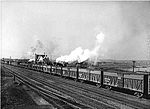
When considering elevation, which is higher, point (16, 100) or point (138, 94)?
point (138, 94)

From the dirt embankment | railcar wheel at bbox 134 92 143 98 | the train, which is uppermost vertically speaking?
the train

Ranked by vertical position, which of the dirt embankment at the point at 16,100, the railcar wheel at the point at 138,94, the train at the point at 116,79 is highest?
the train at the point at 116,79

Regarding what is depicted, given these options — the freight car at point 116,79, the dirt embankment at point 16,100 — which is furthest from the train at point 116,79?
the dirt embankment at point 16,100

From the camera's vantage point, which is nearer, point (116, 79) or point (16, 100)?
point (16, 100)

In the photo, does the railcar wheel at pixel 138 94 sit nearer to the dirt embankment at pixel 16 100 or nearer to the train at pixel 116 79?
the train at pixel 116 79

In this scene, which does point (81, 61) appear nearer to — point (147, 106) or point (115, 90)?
point (115, 90)

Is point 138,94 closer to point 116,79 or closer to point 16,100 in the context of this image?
point 116,79

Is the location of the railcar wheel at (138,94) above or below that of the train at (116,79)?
below

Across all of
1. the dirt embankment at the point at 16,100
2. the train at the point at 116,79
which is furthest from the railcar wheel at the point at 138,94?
the dirt embankment at the point at 16,100

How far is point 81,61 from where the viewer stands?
40156 millimetres

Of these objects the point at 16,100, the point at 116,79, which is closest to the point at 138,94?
the point at 116,79

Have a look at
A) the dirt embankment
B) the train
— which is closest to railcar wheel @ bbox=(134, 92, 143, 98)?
the train

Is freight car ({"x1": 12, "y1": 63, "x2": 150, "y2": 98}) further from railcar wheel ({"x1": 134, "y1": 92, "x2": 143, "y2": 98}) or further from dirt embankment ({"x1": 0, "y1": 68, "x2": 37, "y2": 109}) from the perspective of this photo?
dirt embankment ({"x1": 0, "y1": 68, "x2": 37, "y2": 109})

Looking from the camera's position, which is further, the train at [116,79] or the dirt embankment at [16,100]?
the train at [116,79]
